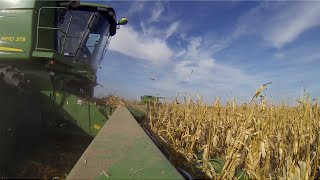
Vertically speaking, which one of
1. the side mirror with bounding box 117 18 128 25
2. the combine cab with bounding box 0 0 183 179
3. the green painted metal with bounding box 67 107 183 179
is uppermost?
the side mirror with bounding box 117 18 128 25

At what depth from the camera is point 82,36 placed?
5.55m

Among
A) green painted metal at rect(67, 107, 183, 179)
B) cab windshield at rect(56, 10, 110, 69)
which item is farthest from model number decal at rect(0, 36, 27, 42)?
green painted metal at rect(67, 107, 183, 179)

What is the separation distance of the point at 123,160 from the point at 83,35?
3867 millimetres

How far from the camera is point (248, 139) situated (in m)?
3.37

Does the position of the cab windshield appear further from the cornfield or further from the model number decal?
the cornfield

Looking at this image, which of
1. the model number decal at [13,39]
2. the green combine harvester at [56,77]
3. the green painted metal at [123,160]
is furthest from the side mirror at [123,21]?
the green painted metal at [123,160]

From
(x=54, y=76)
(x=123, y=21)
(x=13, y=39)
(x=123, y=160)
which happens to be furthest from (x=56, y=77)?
(x=123, y=160)

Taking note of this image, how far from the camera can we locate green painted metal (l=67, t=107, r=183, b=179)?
1976mm

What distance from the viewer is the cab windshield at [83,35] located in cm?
527

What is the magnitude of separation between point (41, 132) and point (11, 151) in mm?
628

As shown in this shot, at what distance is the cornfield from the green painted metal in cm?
103

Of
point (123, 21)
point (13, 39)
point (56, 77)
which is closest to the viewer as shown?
point (13, 39)

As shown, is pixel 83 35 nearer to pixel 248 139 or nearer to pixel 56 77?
pixel 56 77

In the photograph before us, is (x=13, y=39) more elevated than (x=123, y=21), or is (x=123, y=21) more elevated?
(x=123, y=21)
